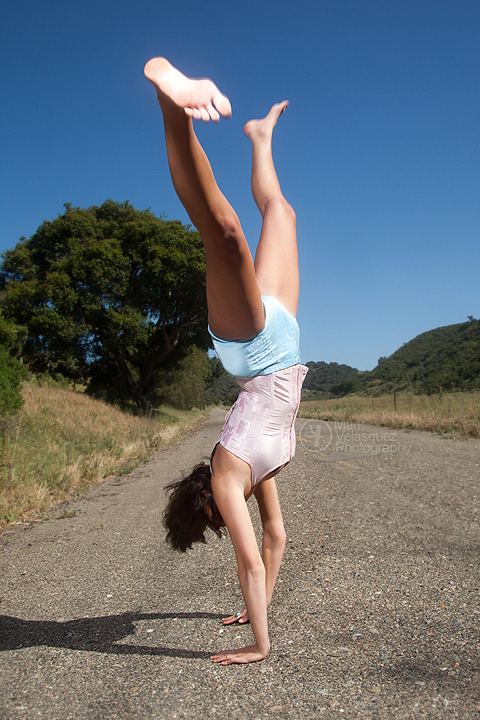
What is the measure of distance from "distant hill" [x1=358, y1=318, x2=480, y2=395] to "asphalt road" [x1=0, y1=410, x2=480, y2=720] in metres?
26.8

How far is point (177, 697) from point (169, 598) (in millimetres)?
1172

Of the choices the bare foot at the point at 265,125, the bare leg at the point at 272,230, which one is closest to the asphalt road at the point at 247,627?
the bare leg at the point at 272,230

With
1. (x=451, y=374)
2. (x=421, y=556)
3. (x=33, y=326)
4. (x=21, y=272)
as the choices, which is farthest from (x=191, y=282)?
(x=451, y=374)

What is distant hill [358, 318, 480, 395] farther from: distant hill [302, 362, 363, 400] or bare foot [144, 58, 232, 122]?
bare foot [144, 58, 232, 122]

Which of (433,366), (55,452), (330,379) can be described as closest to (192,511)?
(55,452)

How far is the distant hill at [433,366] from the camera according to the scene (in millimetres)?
39875

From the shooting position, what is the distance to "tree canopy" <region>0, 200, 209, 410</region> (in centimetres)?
2141

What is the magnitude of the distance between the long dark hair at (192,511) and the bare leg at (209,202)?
32.9 inches

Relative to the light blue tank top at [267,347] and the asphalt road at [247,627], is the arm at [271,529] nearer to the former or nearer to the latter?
the asphalt road at [247,627]

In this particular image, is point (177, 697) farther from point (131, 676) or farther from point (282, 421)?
point (282, 421)

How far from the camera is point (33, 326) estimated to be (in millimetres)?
20953

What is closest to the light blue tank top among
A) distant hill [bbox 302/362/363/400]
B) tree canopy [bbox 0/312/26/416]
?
tree canopy [bbox 0/312/26/416]

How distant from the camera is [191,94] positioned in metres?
1.10

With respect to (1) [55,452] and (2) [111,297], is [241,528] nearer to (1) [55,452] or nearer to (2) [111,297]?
(1) [55,452]
